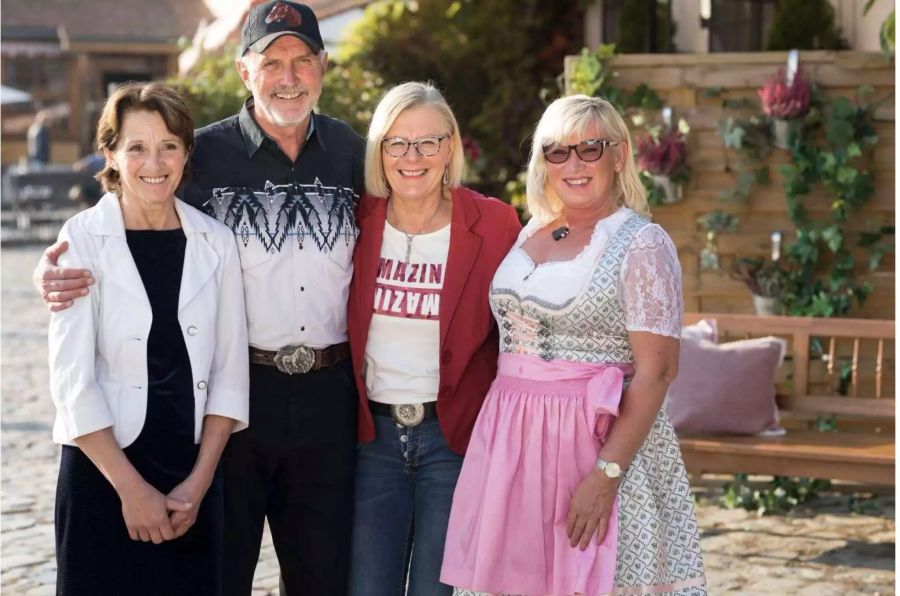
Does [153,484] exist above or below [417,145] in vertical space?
below

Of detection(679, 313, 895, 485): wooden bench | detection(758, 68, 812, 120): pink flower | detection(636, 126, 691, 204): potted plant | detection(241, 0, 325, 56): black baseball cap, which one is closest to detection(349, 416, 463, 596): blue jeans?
detection(241, 0, 325, 56): black baseball cap

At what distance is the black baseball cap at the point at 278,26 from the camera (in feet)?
11.8

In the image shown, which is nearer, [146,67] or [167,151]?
[167,151]

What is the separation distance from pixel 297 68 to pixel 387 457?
3.51 ft

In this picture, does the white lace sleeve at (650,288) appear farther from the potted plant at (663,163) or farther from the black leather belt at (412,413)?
the potted plant at (663,163)

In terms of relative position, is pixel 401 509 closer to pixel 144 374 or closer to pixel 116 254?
pixel 144 374

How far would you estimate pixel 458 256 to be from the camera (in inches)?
139

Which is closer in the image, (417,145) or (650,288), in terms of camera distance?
(650,288)

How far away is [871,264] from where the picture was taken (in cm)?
648

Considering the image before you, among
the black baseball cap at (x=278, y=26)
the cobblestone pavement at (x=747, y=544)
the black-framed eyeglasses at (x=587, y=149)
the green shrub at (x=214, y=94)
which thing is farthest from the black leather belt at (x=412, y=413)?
the green shrub at (x=214, y=94)

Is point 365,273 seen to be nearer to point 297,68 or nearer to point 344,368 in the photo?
point 344,368

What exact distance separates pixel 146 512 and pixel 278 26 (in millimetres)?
1331

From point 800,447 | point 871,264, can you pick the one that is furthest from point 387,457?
point 871,264

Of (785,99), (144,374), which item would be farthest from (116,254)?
(785,99)
